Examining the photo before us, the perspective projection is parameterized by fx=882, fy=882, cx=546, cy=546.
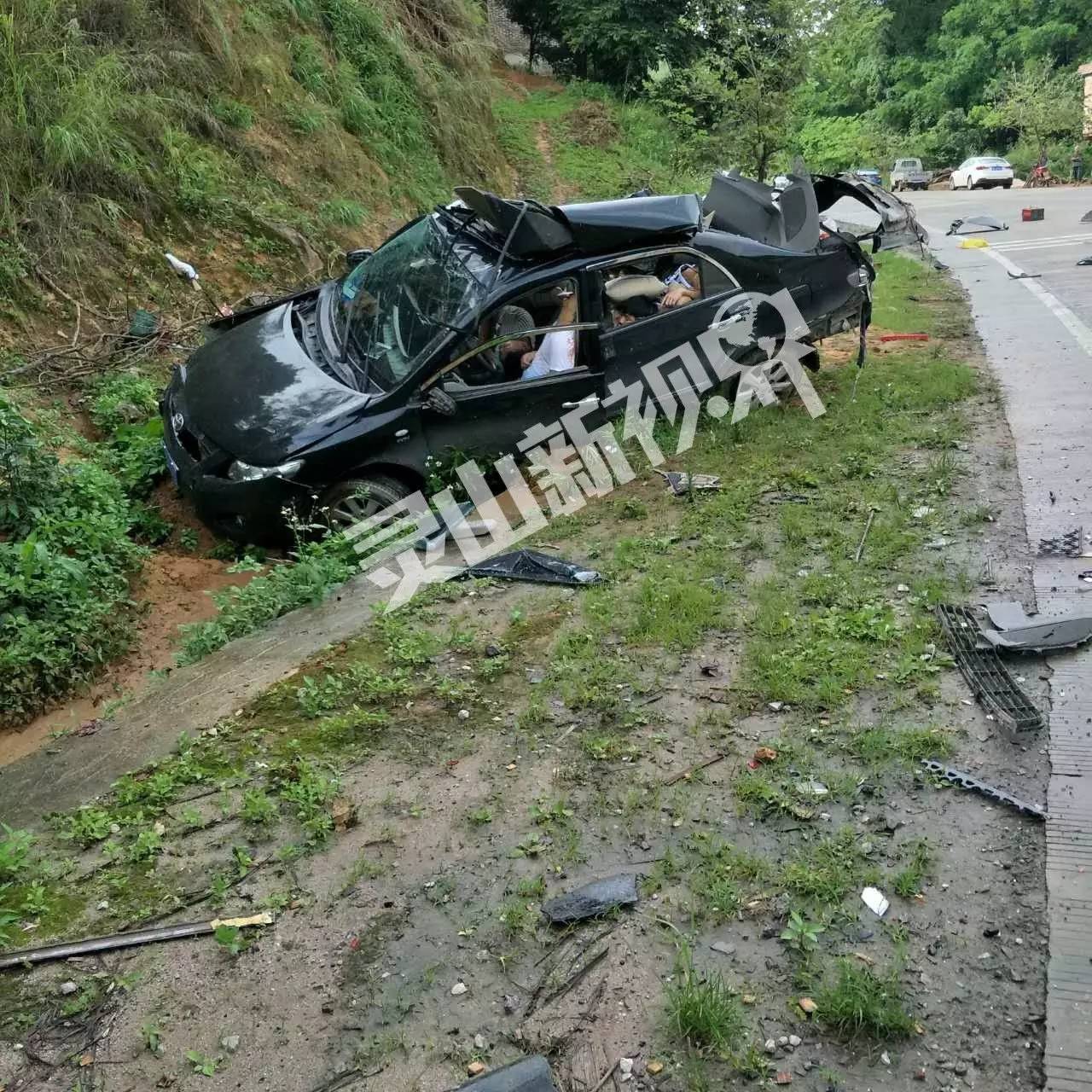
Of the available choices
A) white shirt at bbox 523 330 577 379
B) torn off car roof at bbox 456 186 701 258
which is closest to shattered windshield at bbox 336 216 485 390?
torn off car roof at bbox 456 186 701 258

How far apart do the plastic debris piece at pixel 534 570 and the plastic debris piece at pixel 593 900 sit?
7.62ft

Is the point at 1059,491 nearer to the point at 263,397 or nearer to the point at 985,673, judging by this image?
the point at 985,673

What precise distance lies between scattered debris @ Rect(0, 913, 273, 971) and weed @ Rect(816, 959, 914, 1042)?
6.07 ft

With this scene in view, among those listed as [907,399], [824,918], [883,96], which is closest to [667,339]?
[907,399]

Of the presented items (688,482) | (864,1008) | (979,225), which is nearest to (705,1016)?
(864,1008)

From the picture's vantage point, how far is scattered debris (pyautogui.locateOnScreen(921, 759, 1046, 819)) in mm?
3359

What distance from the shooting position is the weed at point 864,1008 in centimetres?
259

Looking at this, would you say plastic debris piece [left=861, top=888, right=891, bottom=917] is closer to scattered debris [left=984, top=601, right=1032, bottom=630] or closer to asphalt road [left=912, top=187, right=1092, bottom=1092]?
asphalt road [left=912, top=187, right=1092, bottom=1092]

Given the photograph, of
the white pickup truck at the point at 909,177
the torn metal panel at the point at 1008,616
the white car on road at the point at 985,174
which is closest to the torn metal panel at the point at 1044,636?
the torn metal panel at the point at 1008,616

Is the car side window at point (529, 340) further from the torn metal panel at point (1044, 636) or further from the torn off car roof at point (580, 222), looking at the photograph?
the torn metal panel at point (1044, 636)

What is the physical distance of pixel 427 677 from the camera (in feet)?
14.6

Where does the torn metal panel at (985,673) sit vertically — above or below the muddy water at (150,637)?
below

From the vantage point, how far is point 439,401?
5.77 metres

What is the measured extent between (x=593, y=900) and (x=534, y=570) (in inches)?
104
